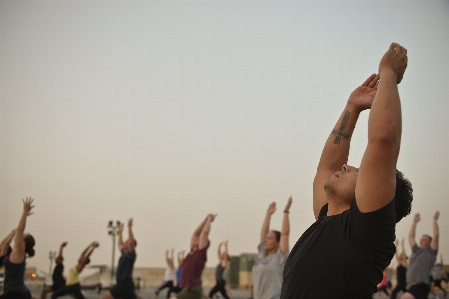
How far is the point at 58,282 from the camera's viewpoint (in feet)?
48.8

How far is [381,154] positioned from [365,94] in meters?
0.94

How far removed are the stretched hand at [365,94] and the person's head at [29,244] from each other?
750cm

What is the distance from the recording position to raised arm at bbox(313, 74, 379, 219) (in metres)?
3.57

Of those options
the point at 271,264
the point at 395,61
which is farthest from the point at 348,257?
the point at 271,264

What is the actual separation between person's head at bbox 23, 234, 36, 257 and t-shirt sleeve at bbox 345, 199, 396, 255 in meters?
8.04

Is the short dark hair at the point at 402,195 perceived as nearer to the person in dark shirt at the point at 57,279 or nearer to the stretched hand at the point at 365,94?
the stretched hand at the point at 365,94

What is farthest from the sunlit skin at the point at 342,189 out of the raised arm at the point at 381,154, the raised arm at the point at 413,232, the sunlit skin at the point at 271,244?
the raised arm at the point at 413,232

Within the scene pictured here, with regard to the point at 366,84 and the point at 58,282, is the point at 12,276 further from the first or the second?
the point at 366,84

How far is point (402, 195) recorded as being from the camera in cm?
306

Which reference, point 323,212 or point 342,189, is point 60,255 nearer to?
point 323,212

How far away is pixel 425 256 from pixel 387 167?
36.6 feet

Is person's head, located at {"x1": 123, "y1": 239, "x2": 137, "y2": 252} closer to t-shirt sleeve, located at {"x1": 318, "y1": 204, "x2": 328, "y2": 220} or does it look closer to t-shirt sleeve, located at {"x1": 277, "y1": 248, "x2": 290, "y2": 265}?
t-shirt sleeve, located at {"x1": 277, "y1": 248, "x2": 290, "y2": 265}

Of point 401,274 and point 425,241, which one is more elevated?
point 425,241

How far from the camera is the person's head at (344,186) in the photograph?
3037 mm
